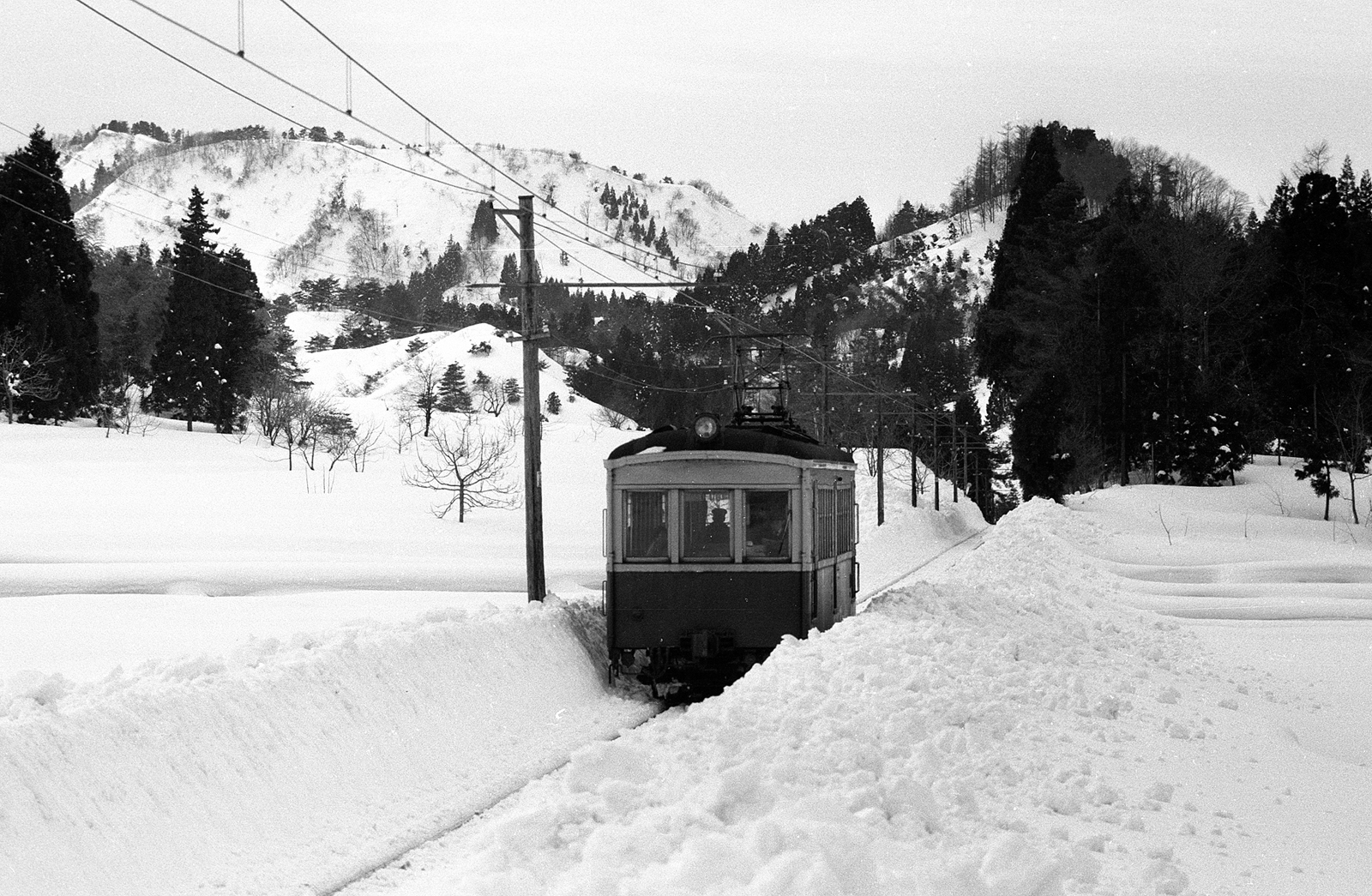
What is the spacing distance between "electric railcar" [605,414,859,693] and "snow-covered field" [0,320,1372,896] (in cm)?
78

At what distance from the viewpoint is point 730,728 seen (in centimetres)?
855

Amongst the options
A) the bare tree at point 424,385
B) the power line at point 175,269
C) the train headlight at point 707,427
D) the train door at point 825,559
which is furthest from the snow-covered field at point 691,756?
the bare tree at point 424,385

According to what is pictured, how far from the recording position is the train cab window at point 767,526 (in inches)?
531

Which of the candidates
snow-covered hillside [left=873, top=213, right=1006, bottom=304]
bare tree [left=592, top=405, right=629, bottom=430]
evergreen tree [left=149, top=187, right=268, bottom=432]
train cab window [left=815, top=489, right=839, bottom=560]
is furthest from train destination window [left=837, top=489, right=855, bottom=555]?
snow-covered hillside [left=873, top=213, right=1006, bottom=304]

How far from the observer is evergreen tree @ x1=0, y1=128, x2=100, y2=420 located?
2421 inches

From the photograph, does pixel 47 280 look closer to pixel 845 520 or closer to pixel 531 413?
pixel 531 413

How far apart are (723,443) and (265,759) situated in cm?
638

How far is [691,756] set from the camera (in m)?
8.20

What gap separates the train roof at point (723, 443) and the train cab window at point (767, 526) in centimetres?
47

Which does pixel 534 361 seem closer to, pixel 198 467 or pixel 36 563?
pixel 36 563

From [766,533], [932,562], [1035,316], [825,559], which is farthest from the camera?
[1035,316]

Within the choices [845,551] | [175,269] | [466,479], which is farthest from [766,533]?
[175,269]

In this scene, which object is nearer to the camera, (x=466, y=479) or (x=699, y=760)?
(x=699, y=760)

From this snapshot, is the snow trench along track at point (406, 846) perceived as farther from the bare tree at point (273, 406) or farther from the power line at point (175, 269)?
the bare tree at point (273, 406)
